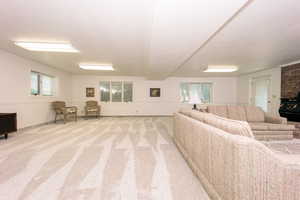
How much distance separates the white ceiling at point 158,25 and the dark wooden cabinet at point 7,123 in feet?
5.82

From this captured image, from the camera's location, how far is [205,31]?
2369mm

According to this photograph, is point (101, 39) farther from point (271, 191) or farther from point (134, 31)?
point (271, 191)

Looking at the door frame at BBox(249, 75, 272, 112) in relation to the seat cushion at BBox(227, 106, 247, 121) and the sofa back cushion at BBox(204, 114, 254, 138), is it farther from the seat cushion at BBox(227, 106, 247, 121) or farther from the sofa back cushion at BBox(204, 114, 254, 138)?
the sofa back cushion at BBox(204, 114, 254, 138)

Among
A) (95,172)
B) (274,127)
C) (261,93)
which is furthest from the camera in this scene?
(261,93)

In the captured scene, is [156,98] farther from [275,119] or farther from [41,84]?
[275,119]

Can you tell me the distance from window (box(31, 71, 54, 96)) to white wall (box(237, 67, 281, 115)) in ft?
30.4

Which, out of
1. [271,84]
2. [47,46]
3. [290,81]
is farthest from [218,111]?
[47,46]

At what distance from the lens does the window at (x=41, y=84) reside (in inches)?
211

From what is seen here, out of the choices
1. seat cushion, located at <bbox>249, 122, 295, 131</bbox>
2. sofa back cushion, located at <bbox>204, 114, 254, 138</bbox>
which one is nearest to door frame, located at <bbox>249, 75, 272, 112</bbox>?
seat cushion, located at <bbox>249, 122, 295, 131</bbox>

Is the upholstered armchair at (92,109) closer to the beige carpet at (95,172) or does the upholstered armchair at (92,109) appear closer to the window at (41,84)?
the window at (41,84)

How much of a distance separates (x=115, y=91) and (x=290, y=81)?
25.1 ft

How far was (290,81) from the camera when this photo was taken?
5.12 metres

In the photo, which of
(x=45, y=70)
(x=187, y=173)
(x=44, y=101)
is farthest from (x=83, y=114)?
(x=187, y=173)

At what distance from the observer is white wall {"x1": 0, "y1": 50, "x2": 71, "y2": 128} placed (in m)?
4.10
